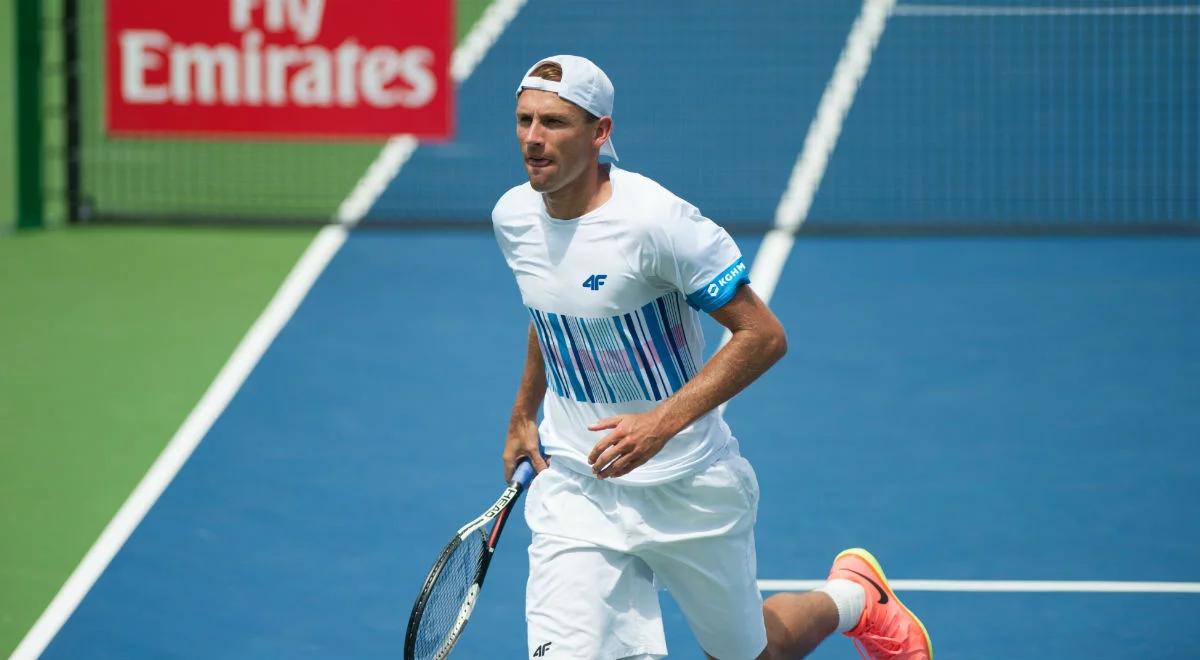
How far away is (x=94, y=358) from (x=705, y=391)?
5435mm

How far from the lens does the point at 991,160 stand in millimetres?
12477

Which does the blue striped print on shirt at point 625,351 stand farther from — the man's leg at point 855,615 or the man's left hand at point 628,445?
the man's leg at point 855,615

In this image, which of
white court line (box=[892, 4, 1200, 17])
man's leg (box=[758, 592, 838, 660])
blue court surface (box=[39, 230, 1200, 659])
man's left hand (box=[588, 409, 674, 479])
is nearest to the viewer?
man's left hand (box=[588, 409, 674, 479])

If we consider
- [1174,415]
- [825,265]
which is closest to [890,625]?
[1174,415]

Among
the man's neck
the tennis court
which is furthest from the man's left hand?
the tennis court

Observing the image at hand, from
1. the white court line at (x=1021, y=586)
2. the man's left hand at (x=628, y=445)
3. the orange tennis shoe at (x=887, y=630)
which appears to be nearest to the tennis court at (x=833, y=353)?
the white court line at (x=1021, y=586)

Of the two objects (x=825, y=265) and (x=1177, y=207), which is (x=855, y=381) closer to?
(x=825, y=265)

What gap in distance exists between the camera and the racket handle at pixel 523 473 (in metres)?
5.37

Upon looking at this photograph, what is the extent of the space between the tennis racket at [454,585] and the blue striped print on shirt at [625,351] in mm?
418

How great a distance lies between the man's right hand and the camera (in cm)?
542

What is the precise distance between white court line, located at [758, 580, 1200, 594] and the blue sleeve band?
2.36 m

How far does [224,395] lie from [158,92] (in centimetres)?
306

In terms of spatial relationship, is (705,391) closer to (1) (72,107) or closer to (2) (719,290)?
(2) (719,290)

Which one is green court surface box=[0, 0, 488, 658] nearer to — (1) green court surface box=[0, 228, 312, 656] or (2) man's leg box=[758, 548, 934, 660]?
(1) green court surface box=[0, 228, 312, 656]
